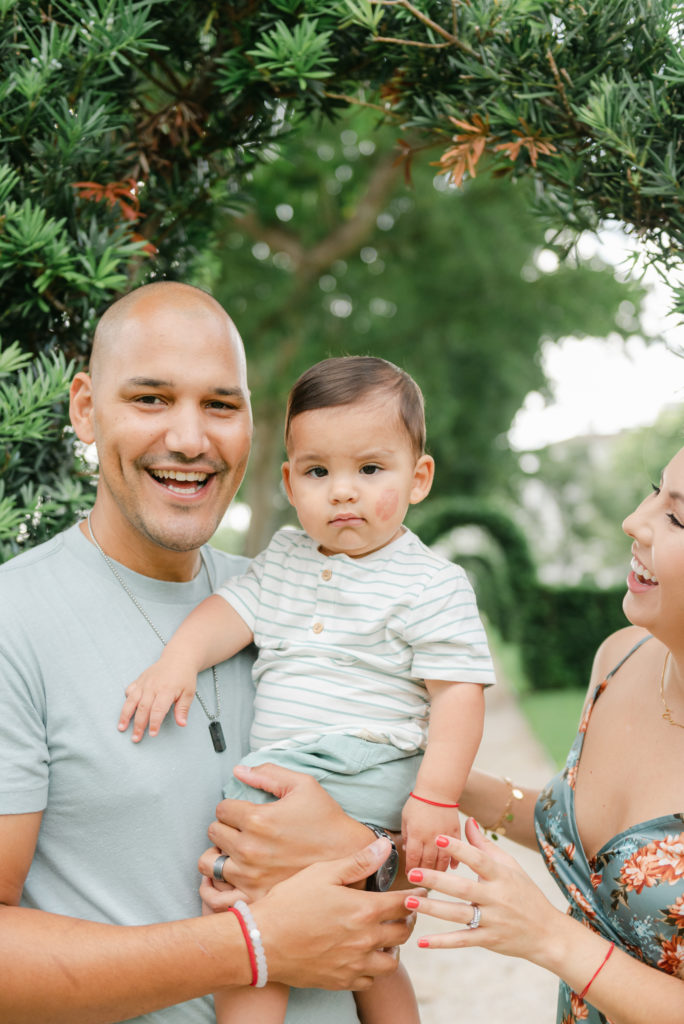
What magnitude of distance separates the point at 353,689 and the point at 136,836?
63 cm

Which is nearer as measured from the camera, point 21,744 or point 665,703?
point 21,744

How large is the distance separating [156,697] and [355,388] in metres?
0.96

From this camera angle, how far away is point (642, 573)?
2.10 metres

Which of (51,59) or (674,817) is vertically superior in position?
(51,59)

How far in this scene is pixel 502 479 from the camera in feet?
67.4

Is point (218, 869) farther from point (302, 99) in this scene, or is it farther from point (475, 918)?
point (302, 99)

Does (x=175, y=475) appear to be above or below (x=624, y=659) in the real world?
above

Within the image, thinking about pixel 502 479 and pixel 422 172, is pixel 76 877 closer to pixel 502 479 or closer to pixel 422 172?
pixel 422 172

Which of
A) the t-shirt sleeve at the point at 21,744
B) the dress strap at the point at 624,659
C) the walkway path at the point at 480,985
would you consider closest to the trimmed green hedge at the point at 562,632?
the walkway path at the point at 480,985

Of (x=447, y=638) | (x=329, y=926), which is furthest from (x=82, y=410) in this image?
(x=329, y=926)

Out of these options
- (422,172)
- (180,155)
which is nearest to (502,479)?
(422,172)

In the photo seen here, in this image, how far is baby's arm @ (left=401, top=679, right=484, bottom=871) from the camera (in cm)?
220

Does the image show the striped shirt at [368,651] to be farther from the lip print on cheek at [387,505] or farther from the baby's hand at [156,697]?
the baby's hand at [156,697]

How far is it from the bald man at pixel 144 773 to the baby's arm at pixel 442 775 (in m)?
0.11
